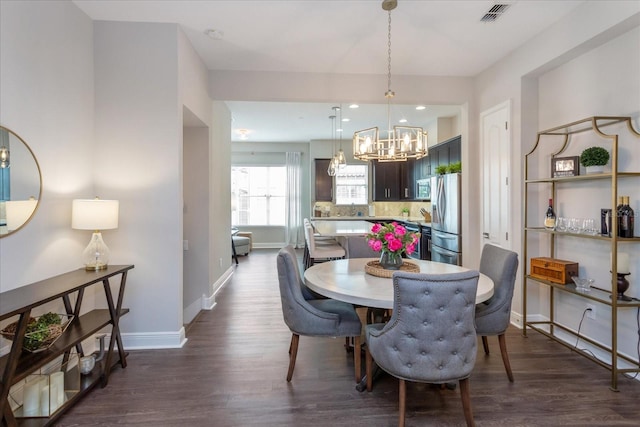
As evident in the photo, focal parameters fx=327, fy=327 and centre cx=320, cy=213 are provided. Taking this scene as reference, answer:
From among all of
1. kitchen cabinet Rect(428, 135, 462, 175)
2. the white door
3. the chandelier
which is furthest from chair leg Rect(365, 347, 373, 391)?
kitchen cabinet Rect(428, 135, 462, 175)

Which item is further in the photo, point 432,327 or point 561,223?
point 561,223

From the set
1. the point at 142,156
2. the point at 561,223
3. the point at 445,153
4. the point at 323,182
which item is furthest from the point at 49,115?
the point at 323,182

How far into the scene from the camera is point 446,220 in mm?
4992

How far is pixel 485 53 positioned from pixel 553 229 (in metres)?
2.01

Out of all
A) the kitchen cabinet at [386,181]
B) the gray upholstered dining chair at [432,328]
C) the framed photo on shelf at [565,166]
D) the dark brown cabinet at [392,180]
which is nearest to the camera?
the gray upholstered dining chair at [432,328]

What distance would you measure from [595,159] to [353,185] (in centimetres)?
641

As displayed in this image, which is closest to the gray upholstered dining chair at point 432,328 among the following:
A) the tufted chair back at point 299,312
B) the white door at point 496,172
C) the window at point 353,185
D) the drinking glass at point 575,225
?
the tufted chair back at point 299,312

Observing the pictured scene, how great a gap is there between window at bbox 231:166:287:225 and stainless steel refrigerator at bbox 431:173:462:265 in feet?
15.8

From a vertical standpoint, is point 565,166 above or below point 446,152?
below

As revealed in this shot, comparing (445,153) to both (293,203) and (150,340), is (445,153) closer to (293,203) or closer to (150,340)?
(293,203)

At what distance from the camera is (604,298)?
253 cm

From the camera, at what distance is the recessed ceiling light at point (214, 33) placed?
311 cm

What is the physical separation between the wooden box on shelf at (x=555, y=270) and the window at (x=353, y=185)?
19.2 feet

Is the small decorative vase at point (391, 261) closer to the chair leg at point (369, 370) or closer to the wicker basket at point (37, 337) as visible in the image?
the chair leg at point (369, 370)
